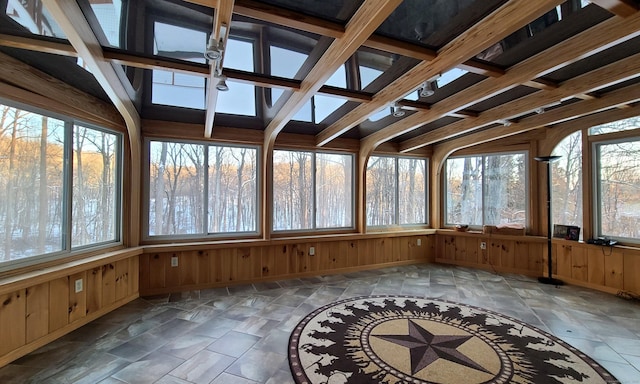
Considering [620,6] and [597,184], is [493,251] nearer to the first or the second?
[597,184]

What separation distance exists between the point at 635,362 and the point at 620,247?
2.35 m

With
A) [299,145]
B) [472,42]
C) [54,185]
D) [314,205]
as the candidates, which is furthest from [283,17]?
[314,205]

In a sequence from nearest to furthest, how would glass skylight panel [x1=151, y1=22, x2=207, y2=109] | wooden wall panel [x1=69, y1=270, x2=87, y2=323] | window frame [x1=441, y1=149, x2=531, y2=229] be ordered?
wooden wall panel [x1=69, y1=270, x2=87, y2=323], glass skylight panel [x1=151, y1=22, x2=207, y2=109], window frame [x1=441, y1=149, x2=531, y2=229]

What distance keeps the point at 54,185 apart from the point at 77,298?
1237 mm

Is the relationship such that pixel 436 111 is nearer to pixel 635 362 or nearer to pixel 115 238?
pixel 635 362

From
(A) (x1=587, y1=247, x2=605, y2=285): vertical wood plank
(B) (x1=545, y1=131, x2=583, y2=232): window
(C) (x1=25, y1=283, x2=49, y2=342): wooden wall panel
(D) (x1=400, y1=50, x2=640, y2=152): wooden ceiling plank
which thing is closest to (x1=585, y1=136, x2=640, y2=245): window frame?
(B) (x1=545, y1=131, x2=583, y2=232): window

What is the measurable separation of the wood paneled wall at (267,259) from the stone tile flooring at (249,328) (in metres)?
0.22

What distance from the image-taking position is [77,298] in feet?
9.91

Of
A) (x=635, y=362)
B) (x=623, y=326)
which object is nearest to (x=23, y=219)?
(x=635, y=362)

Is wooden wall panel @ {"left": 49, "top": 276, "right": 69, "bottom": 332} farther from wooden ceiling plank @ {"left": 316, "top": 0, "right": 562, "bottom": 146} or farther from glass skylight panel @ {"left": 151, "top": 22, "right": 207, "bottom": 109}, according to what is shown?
wooden ceiling plank @ {"left": 316, "top": 0, "right": 562, "bottom": 146}

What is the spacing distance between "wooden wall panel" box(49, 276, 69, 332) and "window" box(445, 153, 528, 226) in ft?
20.5

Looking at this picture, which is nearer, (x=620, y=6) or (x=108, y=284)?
(x=620, y=6)

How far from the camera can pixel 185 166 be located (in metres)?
4.32

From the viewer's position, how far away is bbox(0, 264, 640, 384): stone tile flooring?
223cm
